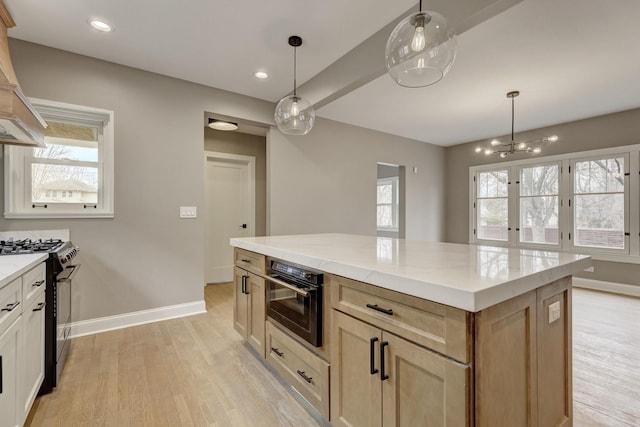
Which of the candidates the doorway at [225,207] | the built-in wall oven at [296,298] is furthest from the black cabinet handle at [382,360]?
the doorway at [225,207]

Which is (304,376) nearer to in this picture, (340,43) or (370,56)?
(370,56)

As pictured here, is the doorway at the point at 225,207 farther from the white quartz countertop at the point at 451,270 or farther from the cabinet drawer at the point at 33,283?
the white quartz countertop at the point at 451,270

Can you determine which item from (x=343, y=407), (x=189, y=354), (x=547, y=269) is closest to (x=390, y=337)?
(x=343, y=407)

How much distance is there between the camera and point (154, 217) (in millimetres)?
3227

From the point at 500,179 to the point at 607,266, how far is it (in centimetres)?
223

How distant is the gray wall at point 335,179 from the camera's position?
13.8ft

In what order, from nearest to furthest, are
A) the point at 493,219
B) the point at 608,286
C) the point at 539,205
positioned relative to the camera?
the point at 608,286 → the point at 539,205 → the point at 493,219

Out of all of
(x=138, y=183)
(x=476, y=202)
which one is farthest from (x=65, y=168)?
(x=476, y=202)

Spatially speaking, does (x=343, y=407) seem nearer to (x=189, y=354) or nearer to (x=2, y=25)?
(x=189, y=354)

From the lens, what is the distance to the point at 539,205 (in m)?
5.41

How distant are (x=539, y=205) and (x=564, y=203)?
1.28 ft

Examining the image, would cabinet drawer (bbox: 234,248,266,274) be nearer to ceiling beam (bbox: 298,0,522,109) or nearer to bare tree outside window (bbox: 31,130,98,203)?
bare tree outside window (bbox: 31,130,98,203)

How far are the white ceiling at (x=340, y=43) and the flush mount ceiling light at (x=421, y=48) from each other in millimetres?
876

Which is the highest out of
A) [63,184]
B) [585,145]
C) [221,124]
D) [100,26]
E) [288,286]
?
[100,26]
